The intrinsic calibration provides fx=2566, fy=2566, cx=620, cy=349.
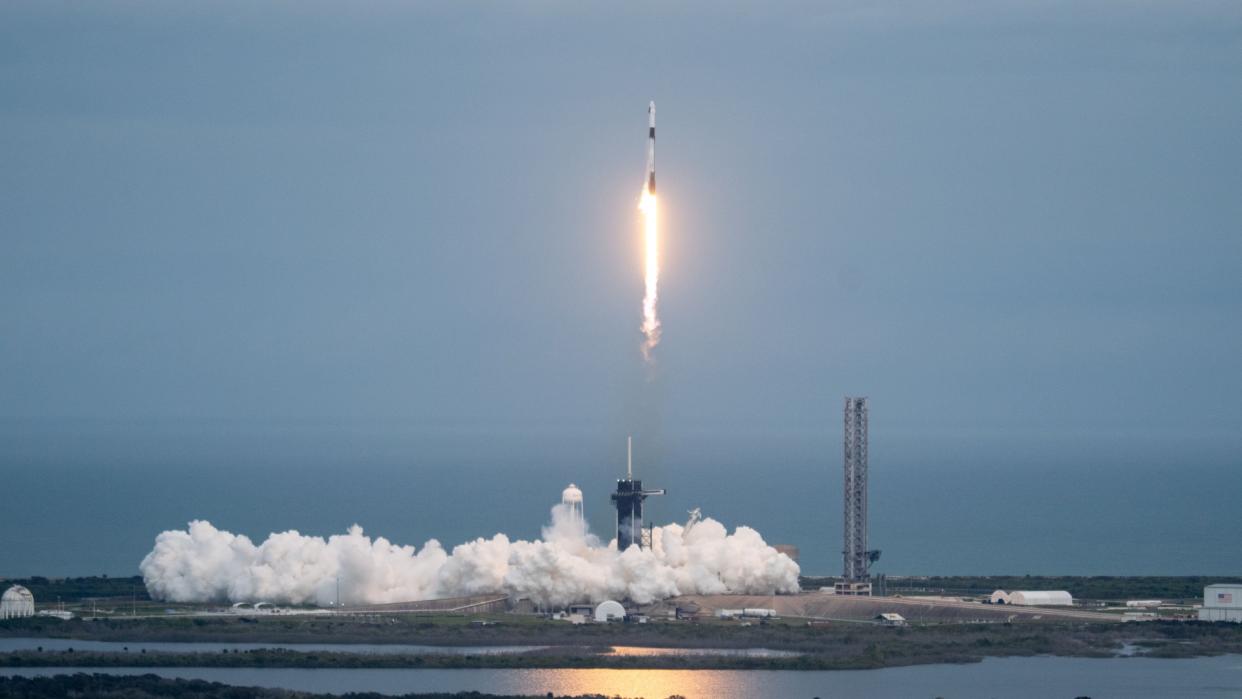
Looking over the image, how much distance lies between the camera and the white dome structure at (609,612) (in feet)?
321

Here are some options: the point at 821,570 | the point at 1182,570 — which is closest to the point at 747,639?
the point at 821,570

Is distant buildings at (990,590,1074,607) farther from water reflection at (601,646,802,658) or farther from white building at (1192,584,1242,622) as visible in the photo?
water reflection at (601,646,802,658)

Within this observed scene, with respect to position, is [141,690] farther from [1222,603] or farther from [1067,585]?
Answer: [1067,585]

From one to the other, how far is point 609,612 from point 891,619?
1074 centimetres

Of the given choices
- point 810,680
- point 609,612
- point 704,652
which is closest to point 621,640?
point 704,652

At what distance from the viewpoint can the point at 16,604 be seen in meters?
98.1

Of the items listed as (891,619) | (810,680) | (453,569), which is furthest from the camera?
(453,569)

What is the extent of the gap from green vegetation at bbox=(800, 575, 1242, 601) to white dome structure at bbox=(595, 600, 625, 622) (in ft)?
47.7

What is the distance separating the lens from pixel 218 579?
340 ft

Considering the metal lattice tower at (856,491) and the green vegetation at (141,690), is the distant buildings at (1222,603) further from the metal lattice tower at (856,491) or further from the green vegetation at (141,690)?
the green vegetation at (141,690)

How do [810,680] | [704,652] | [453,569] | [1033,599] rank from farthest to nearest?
[453,569]
[1033,599]
[704,652]
[810,680]

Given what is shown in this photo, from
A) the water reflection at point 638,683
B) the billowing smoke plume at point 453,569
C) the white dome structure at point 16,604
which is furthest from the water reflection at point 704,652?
the white dome structure at point 16,604

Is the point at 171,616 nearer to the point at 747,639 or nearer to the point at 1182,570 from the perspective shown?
the point at 747,639

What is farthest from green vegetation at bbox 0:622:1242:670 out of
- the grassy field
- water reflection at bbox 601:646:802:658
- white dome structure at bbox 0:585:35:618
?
white dome structure at bbox 0:585:35:618
